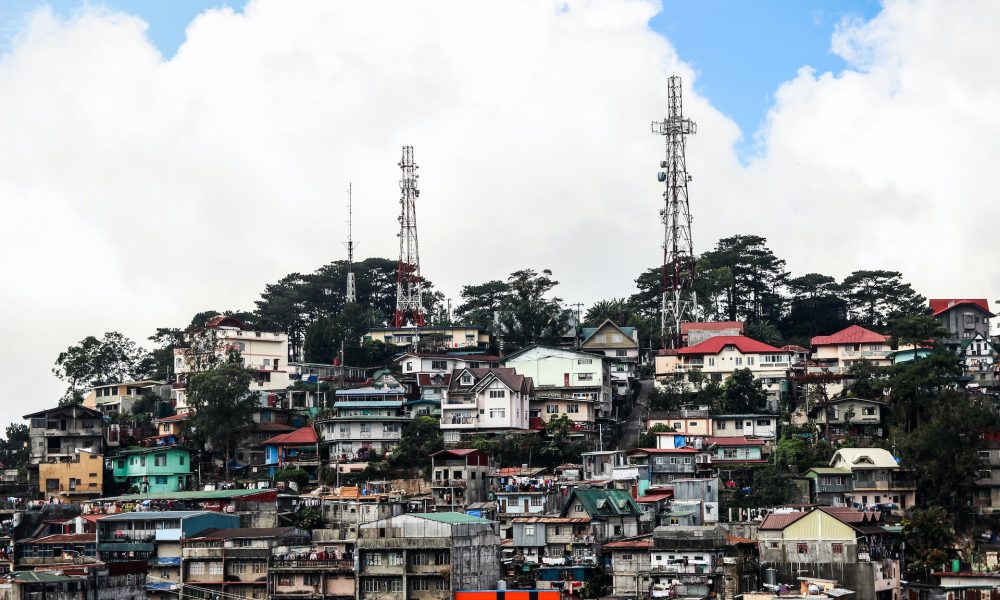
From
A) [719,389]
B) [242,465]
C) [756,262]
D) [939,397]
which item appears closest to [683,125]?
[756,262]

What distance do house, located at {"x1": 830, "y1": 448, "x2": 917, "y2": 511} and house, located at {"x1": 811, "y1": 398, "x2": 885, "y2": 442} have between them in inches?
259

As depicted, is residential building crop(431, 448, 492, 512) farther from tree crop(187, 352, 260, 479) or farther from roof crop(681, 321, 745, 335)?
roof crop(681, 321, 745, 335)

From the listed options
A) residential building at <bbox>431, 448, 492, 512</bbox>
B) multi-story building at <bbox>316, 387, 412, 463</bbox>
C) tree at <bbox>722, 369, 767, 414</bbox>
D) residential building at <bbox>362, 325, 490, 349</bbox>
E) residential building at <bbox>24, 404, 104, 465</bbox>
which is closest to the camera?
residential building at <bbox>431, 448, 492, 512</bbox>

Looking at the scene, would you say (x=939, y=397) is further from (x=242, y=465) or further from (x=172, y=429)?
(x=172, y=429)

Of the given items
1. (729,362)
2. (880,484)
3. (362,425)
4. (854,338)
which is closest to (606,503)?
(880,484)

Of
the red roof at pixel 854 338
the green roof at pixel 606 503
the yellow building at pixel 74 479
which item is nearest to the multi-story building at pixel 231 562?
the green roof at pixel 606 503

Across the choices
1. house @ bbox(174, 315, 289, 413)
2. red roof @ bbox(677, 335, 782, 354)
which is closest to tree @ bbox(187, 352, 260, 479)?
house @ bbox(174, 315, 289, 413)

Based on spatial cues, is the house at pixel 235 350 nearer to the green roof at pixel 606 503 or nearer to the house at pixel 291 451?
the house at pixel 291 451

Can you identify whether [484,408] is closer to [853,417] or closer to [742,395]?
[742,395]

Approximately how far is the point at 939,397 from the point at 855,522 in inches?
529

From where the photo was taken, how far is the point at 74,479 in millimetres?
72375

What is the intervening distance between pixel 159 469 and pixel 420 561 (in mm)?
23969

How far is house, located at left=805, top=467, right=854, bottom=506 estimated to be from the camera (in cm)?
6372

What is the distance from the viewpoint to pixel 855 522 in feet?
183
